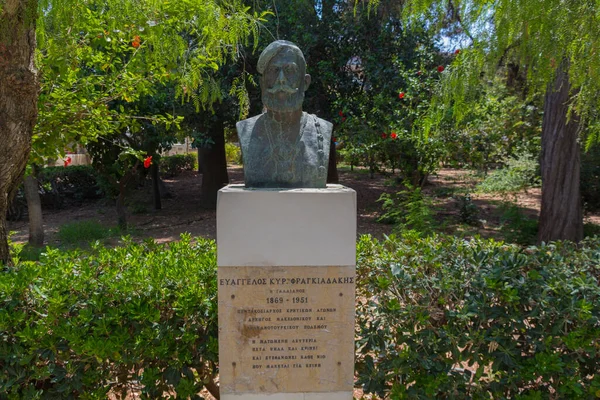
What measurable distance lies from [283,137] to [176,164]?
18290mm

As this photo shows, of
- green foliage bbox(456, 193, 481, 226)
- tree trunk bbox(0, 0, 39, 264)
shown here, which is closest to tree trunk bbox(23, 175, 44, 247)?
tree trunk bbox(0, 0, 39, 264)

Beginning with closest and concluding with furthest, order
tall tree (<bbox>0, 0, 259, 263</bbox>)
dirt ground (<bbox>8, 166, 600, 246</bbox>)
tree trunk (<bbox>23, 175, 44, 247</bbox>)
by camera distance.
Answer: tall tree (<bbox>0, 0, 259, 263</bbox>), tree trunk (<bbox>23, 175, 44, 247</bbox>), dirt ground (<bbox>8, 166, 600, 246</bbox>)

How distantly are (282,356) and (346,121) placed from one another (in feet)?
24.2

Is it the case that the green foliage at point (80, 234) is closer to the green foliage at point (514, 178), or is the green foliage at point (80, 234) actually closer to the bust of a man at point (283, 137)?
the bust of a man at point (283, 137)

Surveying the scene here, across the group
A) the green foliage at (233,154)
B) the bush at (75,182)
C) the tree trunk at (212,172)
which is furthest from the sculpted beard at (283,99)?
the green foliage at (233,154)

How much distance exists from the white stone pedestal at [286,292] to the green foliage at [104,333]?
1.14 feet

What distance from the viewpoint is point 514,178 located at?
33.6 ft

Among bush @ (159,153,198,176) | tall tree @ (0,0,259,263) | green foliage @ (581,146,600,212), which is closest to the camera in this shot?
tall tree @ (0,0,259,263)

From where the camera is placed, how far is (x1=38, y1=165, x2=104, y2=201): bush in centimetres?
1499

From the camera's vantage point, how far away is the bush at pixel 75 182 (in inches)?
590

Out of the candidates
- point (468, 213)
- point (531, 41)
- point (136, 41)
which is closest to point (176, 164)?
point (468, 213)

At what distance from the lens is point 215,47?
15.4ft

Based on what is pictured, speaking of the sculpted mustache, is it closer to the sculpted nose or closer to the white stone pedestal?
the sculpted nose

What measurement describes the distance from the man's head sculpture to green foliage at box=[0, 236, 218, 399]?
4.36 feet
